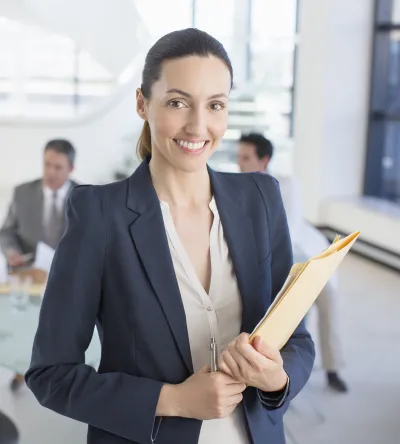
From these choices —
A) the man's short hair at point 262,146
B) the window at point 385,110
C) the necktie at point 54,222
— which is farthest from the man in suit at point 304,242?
the window at point 385,110

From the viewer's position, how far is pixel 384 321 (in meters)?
4.56

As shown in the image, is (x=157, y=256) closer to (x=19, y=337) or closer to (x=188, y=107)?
(x=188, y=107)

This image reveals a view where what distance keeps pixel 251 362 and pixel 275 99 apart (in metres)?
6.54

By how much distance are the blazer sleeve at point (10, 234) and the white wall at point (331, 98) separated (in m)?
4.09

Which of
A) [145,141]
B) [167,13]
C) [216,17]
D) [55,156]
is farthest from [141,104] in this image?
[216,17]

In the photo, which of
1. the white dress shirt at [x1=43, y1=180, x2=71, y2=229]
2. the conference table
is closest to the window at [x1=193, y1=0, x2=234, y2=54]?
the white dress shirt at [x1=43, y1=180, x2=71, y2=229]

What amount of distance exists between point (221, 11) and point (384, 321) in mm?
3272

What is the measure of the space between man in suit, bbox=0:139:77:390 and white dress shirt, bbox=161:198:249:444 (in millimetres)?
2660

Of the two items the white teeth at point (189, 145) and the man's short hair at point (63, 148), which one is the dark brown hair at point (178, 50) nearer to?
the white teeth at point (189, 145)

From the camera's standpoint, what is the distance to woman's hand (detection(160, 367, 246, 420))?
2.72 feet

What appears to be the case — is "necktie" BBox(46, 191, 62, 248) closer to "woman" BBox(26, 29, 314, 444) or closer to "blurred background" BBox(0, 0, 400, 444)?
"blurred background" BBox(0, 0, 400, 444)

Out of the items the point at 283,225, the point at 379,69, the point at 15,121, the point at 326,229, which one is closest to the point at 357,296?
the point at 326,229

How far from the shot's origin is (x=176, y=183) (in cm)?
94

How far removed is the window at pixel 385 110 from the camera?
6902mm
